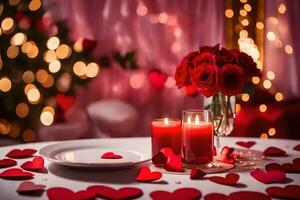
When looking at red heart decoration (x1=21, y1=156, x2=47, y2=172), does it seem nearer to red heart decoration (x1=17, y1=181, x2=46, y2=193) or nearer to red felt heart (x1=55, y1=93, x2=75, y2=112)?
red heart decoration (x1=17, y1=181, x2=46, y2=193)

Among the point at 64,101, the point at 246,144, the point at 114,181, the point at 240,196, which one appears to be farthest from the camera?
the point at 64,101

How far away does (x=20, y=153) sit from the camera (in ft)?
4.27

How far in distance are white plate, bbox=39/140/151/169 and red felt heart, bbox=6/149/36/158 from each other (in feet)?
0.33

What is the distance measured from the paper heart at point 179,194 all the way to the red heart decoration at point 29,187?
225 millimetres

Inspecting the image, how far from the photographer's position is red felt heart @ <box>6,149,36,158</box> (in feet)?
4.21

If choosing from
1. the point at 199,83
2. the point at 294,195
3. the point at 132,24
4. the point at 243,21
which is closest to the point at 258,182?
the point at 294,195

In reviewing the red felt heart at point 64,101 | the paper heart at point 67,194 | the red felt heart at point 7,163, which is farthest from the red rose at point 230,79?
the red felt heart at point 64,101

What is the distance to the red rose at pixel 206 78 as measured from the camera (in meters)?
1.14

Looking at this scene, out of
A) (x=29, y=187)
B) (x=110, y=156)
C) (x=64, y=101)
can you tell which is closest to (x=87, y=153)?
(x=110, y=156)

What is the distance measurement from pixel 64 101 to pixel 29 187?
2.03 metres

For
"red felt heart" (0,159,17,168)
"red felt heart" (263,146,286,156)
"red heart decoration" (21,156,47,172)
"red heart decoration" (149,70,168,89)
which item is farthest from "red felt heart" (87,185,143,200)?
"red heart decoration" (149,70,168,89)

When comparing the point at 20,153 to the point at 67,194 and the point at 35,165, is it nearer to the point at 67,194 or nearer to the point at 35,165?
the point at 35,165

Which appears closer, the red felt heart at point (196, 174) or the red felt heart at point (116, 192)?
the red felt heart at point (116, 192)

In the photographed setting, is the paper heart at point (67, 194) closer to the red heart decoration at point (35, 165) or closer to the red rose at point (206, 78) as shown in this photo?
the red heart decoration at point (35, 165)
